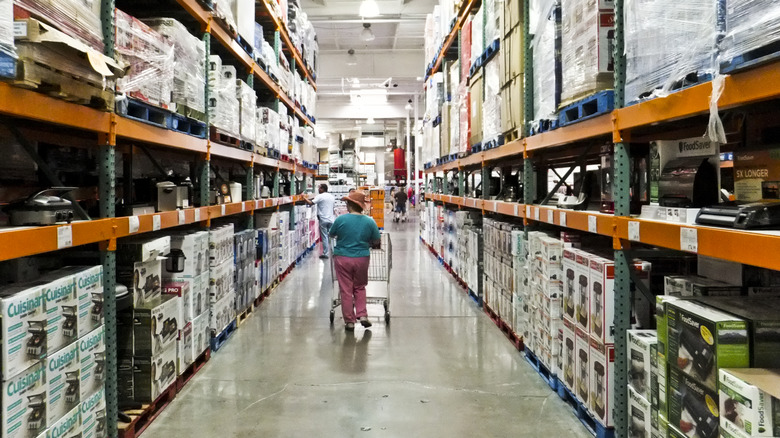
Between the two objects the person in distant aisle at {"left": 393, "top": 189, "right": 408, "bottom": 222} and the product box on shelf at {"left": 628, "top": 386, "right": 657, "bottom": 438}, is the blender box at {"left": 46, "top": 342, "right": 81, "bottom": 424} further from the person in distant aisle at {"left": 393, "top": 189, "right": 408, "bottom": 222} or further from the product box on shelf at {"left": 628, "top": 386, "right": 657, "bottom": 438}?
the person in distant aisle at {"left": 393, "top": 189, "right": 408, "bottom": 222}

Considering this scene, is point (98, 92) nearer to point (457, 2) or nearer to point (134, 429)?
point (134, 429)

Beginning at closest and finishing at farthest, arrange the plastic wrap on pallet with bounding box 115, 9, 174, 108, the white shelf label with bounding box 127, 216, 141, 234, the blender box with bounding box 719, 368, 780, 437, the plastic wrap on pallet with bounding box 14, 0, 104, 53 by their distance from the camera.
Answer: the blender box with bounding box 719, 368, 780, 437 < the plastic wrap on pallet with bounding box 14, 0, 104, 53 < the plastic wrap on pallet with bounding box 115, 9, 174, 108 < the white shelf label with bounding box 127, 216, 141, 234

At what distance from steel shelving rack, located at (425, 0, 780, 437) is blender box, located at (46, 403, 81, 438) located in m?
3.01

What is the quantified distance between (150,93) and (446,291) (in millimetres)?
5804

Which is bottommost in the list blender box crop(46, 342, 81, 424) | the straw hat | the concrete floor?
the concrete floor

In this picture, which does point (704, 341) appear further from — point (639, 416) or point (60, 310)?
point (60, 310)

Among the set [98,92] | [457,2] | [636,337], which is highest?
[457,2]

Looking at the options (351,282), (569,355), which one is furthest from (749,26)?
(351,282)

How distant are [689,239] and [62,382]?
10.2 feet

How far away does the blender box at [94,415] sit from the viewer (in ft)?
9.17

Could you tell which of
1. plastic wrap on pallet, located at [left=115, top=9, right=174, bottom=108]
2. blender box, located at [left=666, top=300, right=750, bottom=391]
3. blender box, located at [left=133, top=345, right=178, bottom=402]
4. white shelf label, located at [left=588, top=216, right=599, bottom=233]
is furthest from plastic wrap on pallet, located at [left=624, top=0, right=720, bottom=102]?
blender box, located at [left=133, top=345, right=178, bottom=402]

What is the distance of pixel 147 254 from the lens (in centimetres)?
361

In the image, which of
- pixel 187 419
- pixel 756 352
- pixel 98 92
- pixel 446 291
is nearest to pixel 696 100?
pixel 756 352

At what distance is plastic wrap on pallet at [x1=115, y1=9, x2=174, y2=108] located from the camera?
3.28 m
